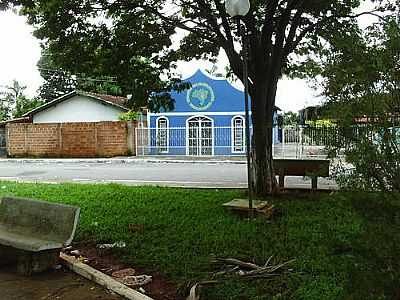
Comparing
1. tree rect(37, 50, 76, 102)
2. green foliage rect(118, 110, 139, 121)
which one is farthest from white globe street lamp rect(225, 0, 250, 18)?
tree rect(37, 50, 76, 102)

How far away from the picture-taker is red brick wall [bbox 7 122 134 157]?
26.4 meters

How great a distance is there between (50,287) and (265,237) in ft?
9.34

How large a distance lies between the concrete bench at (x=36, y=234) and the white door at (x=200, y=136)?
1976 cm

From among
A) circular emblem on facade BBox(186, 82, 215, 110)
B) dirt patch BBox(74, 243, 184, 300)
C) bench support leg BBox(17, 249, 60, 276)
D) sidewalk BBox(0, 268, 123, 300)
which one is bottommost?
sidewalk BBox(0, 268, 123, 300)

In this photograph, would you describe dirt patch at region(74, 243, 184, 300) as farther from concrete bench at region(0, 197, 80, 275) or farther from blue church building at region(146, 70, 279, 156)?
blue church building at region(146, 70, 279, 156)

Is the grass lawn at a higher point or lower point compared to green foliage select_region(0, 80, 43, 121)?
lower

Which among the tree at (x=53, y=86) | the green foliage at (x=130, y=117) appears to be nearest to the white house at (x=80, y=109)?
the green foliage at (x=130, y=117)

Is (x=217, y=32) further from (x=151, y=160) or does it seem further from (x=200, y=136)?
(x=200, y=136)

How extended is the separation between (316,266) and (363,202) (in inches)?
93.0

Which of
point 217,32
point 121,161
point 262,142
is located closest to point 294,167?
point 262,142

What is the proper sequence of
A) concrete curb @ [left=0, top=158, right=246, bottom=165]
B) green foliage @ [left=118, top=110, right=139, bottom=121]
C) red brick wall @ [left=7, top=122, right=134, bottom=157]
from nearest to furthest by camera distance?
1. concrete curb @ [left=0, top=158, right=246, bottom=165]
2. red brick wall @ [left=7, top=122, right=134, bottom=157]
3. green foliage @ [left=118, top=110, right=139, bottom=121]

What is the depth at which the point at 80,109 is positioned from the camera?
101 feet

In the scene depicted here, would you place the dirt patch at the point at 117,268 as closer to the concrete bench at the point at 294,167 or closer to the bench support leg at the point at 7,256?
the bench support leg at the point at 7,256

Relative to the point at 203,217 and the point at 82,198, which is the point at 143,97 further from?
the point at 203,217
